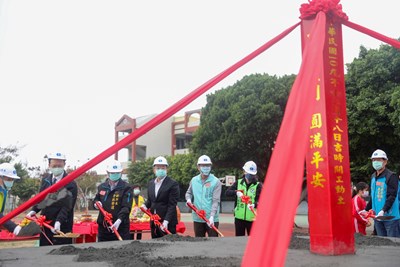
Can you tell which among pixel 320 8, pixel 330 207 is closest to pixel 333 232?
pixel 330 207

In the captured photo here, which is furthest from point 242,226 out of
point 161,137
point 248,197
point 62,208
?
point 161,137

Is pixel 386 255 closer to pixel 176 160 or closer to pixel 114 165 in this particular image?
pixel 114 165

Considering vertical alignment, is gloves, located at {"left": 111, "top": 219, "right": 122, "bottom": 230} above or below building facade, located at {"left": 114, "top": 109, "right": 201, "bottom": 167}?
below

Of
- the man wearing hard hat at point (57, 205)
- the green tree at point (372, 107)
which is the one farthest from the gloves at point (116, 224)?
the green tree at point (372, 107)

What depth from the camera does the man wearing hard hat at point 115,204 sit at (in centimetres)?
489

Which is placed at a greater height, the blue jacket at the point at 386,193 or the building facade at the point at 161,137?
the building facade at the point at 161,137

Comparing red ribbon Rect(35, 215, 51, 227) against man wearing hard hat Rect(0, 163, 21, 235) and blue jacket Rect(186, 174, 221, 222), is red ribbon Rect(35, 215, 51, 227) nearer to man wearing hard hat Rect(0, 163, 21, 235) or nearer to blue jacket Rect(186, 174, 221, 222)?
man wearing hard hat Rect(0, 163, 21, 235)

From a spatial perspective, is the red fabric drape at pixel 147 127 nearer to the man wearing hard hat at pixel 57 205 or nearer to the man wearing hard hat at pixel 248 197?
the man wearing hard hat at pixel 57 205

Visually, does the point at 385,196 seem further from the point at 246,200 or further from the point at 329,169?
the point at 329,169

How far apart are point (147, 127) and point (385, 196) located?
12.1ft

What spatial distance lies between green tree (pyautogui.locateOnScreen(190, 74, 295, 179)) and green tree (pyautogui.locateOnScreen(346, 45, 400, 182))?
4106 mm

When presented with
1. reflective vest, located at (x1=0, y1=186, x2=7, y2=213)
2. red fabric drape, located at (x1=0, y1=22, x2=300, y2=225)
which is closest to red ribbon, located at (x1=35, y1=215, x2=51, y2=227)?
reflective vest, located at (x1=0, y1=186, x2=7, y2=213)

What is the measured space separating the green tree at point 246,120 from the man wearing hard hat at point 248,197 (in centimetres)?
1103

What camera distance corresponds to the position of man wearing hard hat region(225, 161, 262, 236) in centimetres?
561
